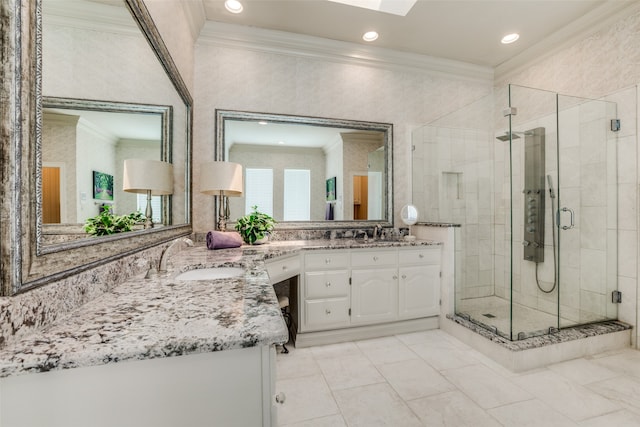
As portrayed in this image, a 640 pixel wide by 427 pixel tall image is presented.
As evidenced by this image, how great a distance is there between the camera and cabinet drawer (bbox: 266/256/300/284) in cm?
188

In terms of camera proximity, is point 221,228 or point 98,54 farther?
point 221,228

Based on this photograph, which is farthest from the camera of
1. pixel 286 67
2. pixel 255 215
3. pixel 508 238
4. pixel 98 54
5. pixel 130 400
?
pixel 286 67

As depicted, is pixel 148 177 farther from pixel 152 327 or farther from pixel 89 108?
pixel 152 327

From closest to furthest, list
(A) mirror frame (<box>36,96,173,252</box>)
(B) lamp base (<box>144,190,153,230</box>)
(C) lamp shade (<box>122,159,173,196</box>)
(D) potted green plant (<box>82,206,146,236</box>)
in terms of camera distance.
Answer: (A) mirror frame (<box>36,96,173,252</box>) < (D) potted green plant (<box>82,206,146,236</box>) < (C) lamp shade (<box>122,159,173,196</box>) < (B) lamp base (<box>144,190,153,230</box>)

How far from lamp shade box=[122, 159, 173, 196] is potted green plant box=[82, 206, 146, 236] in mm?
123

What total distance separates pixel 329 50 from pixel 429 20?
94 centimetres

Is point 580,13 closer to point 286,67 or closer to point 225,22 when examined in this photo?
point 286,67

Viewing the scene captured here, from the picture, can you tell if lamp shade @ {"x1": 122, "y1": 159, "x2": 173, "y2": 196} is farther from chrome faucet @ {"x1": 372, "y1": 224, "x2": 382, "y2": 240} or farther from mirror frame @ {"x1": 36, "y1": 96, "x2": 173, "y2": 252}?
chrome faucet @ {"x1": 372, "y1": 224, "x2": 382, "y2": 240}

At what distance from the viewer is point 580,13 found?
234 centimetres

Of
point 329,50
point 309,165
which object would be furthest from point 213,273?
point 329,50

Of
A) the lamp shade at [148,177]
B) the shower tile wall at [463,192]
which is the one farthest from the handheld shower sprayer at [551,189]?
the lamp shade at [148,177]

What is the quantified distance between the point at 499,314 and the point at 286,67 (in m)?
2.92

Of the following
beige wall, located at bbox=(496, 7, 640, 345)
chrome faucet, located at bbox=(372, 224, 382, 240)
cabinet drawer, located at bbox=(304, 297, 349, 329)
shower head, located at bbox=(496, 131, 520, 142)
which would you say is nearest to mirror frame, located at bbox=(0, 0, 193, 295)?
cabinet drawer, located at bbox=(304, 297, 349, 329)

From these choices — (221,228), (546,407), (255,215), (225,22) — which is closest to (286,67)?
(225,22)
